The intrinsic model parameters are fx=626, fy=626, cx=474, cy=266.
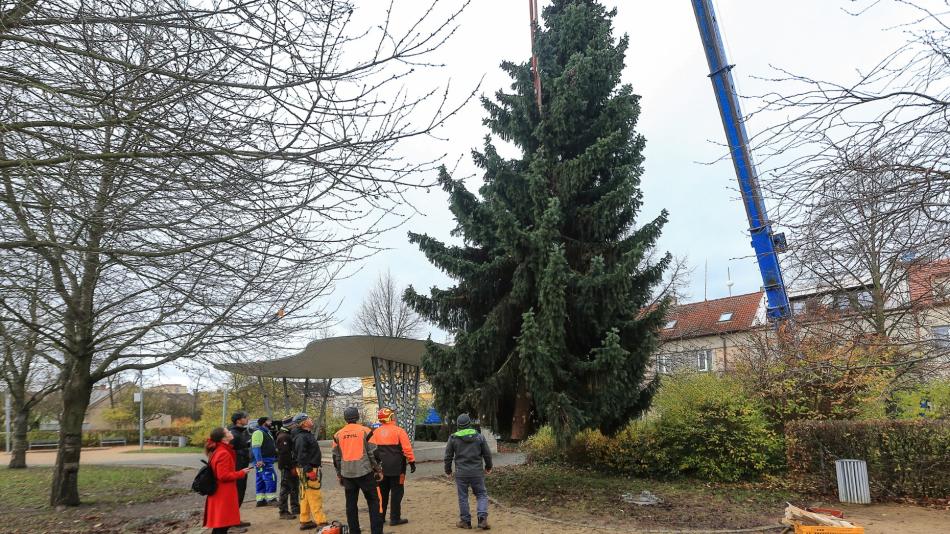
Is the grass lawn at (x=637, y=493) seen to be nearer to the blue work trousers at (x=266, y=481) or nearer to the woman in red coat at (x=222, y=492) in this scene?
the blue work trousers at (x=266, y=481)

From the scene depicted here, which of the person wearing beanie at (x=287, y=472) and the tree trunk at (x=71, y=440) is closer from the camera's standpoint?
the person wearing beanie at (x=287, y=472)

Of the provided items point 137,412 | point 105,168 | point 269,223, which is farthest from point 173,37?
point 137,412

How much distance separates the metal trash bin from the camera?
36.7 ft

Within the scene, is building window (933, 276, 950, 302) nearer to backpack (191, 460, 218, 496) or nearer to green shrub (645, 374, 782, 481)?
green shrub (645, 374, 782, 481)

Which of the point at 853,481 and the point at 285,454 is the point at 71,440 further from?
the point at 853,481

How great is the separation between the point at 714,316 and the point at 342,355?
26.4 m

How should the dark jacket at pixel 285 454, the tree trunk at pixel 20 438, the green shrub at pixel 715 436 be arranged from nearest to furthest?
1. the dark jacket at pixel 285 454
2. the green shrub at pixel 715 436
3. the tree trunk at pixel 20 438

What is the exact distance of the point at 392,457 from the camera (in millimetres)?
8906

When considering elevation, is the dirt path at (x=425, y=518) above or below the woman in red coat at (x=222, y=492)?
below

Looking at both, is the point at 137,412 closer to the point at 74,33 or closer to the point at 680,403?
the point at 680,403

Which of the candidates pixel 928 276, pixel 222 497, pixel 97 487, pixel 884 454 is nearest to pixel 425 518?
pixel 222 497

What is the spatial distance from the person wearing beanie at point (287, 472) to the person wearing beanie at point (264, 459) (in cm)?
96

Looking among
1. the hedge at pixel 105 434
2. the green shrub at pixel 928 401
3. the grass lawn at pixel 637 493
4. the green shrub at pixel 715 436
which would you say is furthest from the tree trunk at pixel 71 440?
the hedge at pixel 105 434

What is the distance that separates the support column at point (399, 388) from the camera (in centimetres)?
2088
